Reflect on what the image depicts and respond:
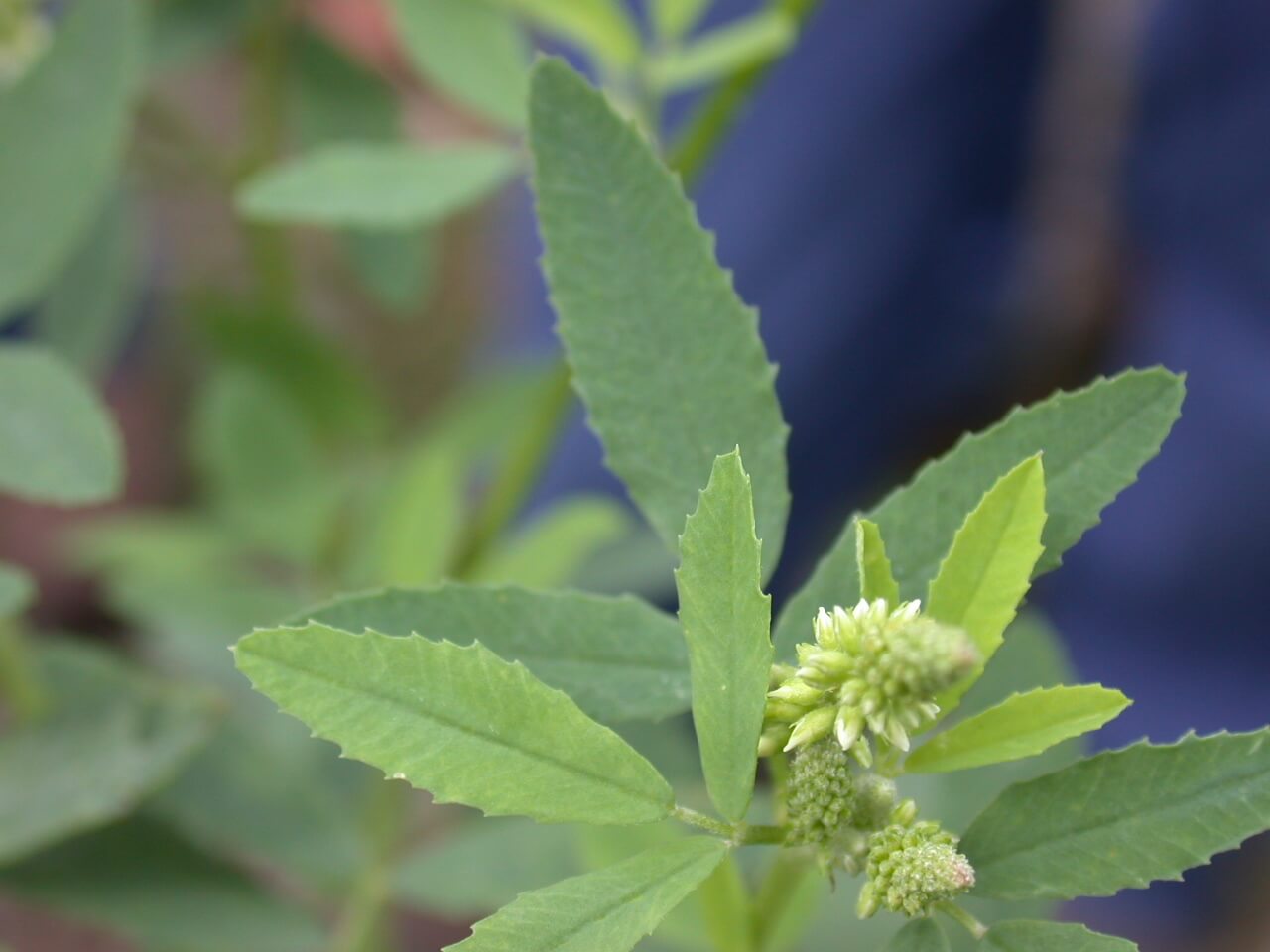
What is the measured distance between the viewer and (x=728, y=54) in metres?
1.14

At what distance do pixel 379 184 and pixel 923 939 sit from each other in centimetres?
78

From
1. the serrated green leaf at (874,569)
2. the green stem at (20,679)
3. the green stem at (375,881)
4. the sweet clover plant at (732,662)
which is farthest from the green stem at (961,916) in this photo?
the green stem at (20,679)

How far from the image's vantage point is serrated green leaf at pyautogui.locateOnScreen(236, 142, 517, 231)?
1105mm

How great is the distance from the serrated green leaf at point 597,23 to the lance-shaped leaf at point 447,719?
745 millimetres

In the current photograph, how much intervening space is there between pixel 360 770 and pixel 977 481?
972 millimetres

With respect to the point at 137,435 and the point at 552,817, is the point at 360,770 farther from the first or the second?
the point at 137,435

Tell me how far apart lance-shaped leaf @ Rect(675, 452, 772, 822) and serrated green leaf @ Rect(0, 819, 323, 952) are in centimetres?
69

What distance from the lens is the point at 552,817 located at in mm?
616

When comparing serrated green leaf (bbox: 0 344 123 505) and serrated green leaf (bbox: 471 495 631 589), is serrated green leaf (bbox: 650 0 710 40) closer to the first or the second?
serrated green leaf (bbox: 471 495 631 589)

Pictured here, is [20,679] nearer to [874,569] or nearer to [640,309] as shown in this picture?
[640,309]

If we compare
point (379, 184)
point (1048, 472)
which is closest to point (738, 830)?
point (1048, 472)

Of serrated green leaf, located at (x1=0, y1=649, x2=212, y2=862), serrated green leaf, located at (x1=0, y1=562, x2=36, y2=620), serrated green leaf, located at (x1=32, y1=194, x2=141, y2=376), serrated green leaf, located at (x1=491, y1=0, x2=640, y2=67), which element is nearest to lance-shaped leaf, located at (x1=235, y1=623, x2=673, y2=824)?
serrated green leaf, located at (x1=0, y1=562, x2=36, y2=620)

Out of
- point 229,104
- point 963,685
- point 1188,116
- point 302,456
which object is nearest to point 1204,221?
point 1188,116

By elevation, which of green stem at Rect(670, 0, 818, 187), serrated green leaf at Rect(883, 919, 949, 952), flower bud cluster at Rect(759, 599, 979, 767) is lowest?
serrated green leaf at Rect(883, 919, 949, 952)
